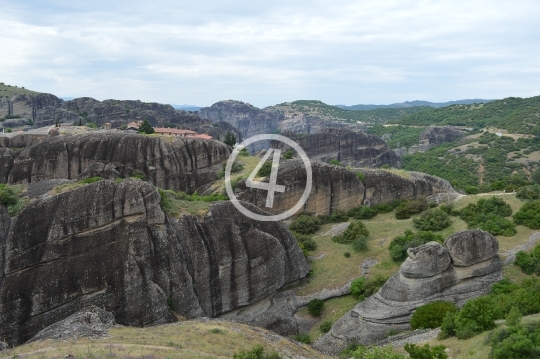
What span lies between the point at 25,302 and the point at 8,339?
2.03 metres

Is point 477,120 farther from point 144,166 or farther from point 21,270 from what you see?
point 21,270

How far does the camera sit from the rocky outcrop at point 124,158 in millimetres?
48438

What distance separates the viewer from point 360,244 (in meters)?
39.3

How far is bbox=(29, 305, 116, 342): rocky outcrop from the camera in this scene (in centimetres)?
2100

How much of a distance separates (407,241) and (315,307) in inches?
385

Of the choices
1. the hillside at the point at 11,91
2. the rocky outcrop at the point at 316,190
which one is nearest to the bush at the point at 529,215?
the rocky outcrop at the point at 316,190

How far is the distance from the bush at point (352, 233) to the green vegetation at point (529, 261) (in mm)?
12558

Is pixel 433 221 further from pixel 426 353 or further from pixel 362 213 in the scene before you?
pixel 426 353

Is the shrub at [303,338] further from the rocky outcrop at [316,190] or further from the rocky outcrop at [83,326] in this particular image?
the rocky outcrop at [316,190]

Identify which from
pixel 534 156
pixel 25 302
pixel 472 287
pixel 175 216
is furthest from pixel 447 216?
pixel 534 156

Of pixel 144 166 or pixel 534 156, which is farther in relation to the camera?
pixel 534 156

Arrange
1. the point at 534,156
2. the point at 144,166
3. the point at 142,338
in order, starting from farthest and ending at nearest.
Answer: the point at 534,156
the point at 144,166
the point at 142,338

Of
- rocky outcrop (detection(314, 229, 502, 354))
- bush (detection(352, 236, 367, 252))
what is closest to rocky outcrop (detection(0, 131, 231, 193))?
bush (detection(352, 236, 367, 252))

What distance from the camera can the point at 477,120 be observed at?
5502 inches
